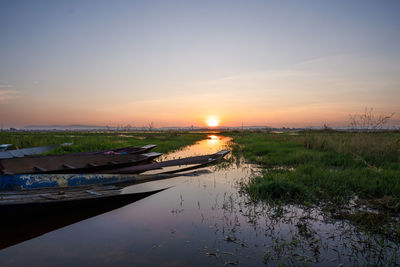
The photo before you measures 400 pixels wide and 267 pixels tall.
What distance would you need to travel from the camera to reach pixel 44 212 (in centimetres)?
396

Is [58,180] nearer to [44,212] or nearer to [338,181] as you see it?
[44,212]

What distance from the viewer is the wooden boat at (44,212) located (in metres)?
3.66

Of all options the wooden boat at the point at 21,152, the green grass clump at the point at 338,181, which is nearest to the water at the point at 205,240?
the green grass clump at the point at 338,181

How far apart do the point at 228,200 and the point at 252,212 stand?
0.91m

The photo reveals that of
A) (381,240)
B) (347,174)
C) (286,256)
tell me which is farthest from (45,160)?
(347,174)

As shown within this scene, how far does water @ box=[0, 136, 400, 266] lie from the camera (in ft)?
9.97

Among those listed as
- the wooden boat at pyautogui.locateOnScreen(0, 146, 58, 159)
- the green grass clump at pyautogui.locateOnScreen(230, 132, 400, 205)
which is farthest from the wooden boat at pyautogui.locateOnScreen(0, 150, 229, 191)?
the wooden boat at pyautogui.locateOnScreen(0, 146, 58, 159)

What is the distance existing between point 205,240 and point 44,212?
2.84m

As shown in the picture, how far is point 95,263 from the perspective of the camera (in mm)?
2982

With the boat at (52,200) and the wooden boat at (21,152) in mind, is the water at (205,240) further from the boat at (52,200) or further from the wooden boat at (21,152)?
the wooden boat at (21,152)

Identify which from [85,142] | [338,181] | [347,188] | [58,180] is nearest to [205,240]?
[58,180]

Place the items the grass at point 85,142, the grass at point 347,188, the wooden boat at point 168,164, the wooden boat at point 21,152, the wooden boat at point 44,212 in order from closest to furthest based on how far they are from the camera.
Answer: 1. the wooden boat at point 44,212
2. the grass at point 347,188
3. the wooden boat at point 168,164
4. the wooden boat at point 21,152
5. the grass at point 85,142

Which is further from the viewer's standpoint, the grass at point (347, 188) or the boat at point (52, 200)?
the grass at point (347, 188)

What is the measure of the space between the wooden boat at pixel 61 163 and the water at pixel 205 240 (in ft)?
9.64
